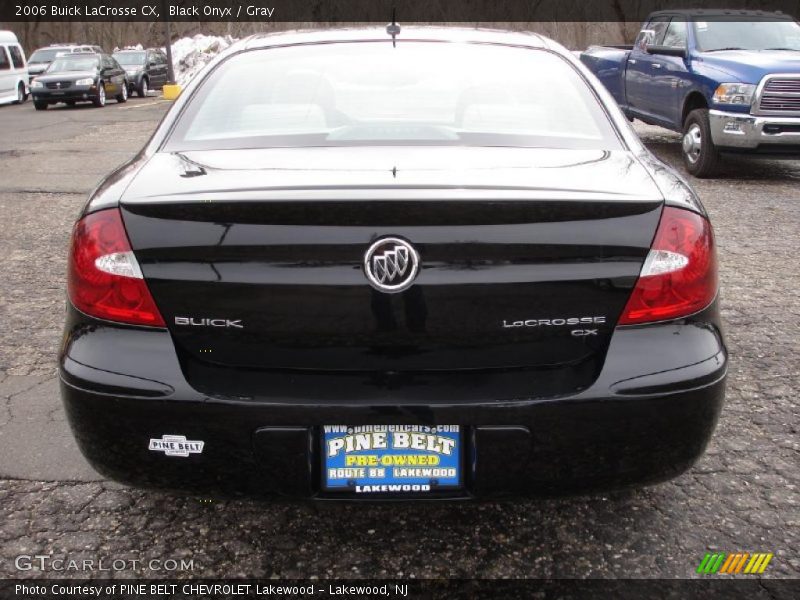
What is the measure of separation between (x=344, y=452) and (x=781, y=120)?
8001 millimetres

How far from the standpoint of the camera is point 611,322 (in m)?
2.08

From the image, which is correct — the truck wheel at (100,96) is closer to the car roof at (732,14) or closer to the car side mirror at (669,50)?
the car roof at (732,14)

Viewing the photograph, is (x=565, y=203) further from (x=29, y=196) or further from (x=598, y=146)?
(x=29, y=196)

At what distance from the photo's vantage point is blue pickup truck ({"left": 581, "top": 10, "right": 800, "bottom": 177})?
8555 millimetres

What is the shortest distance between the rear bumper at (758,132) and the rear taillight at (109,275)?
8.03 meters

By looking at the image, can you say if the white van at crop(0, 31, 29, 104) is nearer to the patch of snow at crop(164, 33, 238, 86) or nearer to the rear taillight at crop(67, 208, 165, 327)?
the patch of snow at crop(164, 33, 238, 86)

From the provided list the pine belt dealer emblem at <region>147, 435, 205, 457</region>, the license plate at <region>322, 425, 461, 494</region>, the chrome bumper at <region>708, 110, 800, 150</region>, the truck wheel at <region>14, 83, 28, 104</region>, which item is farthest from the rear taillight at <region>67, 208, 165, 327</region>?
the truck wheel at <region>14, 83, 28, 104</region>

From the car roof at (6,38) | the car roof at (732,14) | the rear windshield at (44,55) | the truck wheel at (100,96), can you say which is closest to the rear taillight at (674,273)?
the car roof at (732,14)

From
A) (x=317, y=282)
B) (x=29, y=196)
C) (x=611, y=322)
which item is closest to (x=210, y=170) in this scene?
(x=317, y=282)

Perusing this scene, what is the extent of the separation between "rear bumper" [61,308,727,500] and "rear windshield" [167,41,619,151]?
0.84 meters

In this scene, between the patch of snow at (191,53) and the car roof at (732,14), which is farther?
the patch of snow at (191,53)

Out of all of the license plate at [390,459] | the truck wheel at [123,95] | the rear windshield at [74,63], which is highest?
the license plate at [390,459]

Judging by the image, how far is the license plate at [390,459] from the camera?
206cm

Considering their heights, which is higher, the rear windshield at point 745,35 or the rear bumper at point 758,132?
the rear windshield at point 745,35
